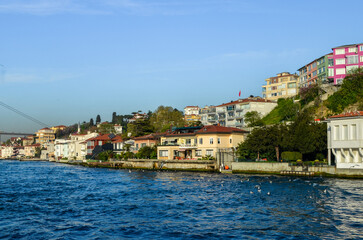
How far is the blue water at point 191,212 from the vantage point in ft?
74.0

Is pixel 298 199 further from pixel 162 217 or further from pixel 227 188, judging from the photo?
pixel 162 217

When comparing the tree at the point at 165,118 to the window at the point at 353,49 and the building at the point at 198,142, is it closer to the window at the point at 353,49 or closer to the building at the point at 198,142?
the building at the point at 198,142

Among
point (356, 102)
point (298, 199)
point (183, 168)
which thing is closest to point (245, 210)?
point (298, 199)

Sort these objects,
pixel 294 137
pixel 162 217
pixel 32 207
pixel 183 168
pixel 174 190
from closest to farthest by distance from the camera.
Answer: pixel 162 217 < pixel 32 207 < pixel 174 190 < pixel 294 137 < pixel 183 168

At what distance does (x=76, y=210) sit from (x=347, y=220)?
1958 centimetres

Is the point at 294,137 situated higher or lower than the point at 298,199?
higher

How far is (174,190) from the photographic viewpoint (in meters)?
40.9

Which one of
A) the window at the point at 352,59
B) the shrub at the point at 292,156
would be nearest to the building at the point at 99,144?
the window at the point at 352,59

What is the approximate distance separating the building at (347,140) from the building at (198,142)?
22541 millimetres

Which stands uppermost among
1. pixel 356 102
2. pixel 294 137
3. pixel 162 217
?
pixel 356 102

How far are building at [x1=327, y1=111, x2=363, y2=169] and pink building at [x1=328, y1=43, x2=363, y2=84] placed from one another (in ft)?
102

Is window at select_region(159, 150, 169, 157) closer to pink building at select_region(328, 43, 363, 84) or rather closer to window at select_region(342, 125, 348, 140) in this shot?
window at select_region(342, 125, 348, 140)

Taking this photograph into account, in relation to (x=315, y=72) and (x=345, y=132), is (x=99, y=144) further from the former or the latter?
(x=345, y=132)

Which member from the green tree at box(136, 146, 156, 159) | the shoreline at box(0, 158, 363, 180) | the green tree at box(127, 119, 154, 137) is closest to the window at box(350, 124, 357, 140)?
the shoreline at box(0, 158, 363, 180)
